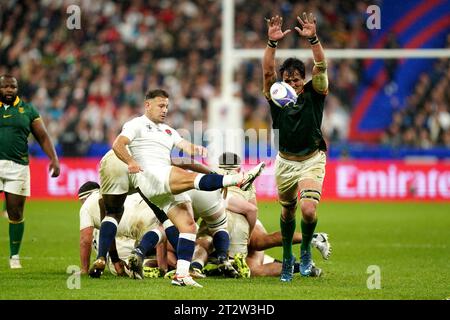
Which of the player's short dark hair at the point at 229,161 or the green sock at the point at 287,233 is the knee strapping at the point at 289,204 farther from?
the player's short dark hair at the point at 229,161

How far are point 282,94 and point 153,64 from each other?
1746cm

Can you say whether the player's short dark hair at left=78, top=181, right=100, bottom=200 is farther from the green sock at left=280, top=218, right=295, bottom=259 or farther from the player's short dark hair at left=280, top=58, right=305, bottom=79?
the player's short dark hair at left=280, top=58, right=305, bottom=79

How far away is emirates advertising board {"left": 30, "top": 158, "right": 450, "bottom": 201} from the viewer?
75.5 feet

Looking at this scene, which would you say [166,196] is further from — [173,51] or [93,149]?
[173,51]

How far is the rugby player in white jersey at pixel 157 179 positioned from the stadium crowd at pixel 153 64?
13.9m

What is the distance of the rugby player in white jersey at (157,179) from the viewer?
9.05 metres

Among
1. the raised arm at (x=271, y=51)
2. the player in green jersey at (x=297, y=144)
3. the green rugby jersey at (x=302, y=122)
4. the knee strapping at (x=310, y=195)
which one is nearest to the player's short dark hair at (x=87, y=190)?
the player in green jersey at (x=297, y=144)

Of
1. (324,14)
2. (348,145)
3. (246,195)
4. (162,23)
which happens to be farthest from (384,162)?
(246,195)

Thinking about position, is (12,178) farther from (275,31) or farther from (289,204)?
(275,31)

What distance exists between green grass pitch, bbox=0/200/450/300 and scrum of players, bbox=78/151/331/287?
31 cm

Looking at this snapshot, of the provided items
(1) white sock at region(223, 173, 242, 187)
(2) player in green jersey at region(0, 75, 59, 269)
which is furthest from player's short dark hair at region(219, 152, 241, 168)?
(1) white sock at region(223, 173, 242, 187)

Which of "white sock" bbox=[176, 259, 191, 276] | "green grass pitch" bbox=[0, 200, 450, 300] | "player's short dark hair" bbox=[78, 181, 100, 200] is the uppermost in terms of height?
"player's short dark hair" bbox=[78, 181, 100, 200]

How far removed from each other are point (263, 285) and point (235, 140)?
11169 millimetres

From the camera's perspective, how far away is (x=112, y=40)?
2769cm
